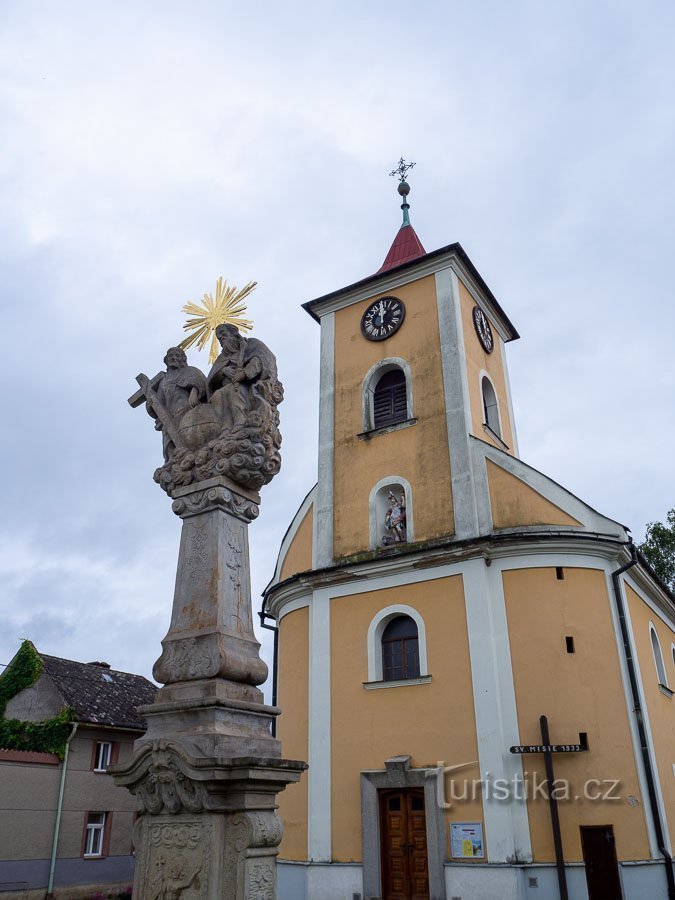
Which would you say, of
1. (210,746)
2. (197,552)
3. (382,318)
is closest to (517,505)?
(382,318)

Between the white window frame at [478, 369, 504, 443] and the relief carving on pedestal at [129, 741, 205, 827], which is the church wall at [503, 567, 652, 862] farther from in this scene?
the relief carving on pedestal at [129, 741, 205, 827]

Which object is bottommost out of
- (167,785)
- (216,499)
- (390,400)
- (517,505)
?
(167,785)

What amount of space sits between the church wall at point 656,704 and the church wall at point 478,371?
5319 millimetres

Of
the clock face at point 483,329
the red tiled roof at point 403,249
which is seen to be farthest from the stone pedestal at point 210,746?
the red tiled roof at point 403,249

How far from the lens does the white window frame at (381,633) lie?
15.7 m

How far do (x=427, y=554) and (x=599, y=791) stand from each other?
5468 mm

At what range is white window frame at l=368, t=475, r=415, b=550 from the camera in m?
17.1

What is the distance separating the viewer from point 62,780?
21422 millimetres

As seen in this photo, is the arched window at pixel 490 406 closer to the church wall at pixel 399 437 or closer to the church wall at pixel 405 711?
the church wall at pixel 399 437

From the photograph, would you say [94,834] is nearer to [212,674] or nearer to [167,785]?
[167,785]

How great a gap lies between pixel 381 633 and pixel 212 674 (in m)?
10.8

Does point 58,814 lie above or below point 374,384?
below

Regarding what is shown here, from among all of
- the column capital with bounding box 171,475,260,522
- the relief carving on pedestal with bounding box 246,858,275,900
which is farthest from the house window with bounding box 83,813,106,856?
the relief carving on pedestal with bounding box 246,858,275,900

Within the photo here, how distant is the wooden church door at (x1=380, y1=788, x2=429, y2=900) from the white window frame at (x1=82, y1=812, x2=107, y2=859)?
1152 cm
